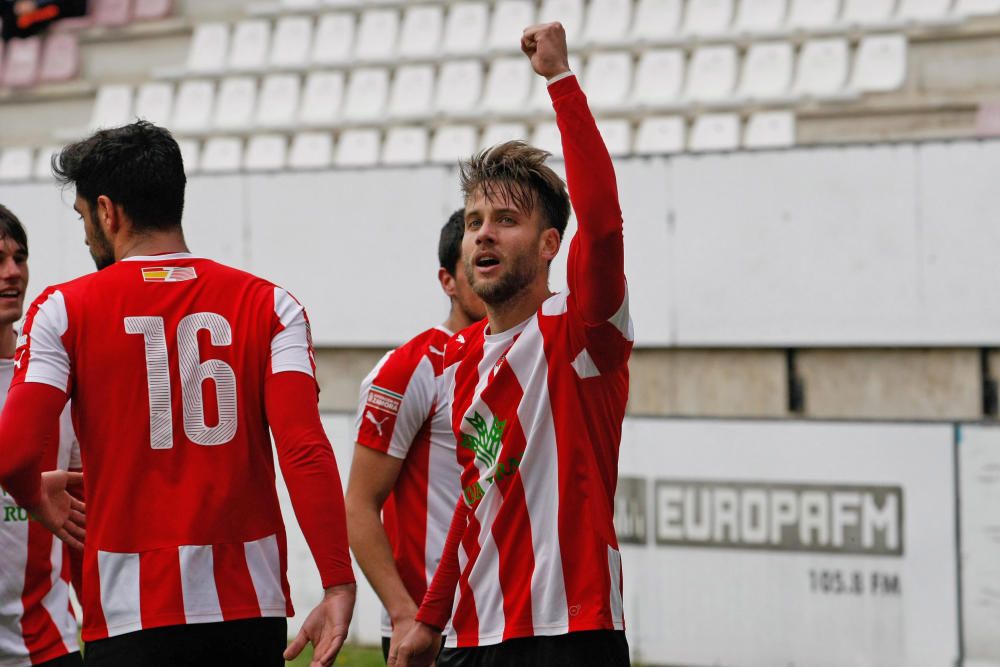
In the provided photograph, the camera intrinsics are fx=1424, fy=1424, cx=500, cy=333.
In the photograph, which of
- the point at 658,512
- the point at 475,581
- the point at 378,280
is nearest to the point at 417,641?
the point at 475,581

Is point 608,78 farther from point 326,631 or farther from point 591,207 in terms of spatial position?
point 326,631

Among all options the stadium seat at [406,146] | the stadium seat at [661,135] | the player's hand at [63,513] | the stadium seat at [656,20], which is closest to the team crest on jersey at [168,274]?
the player's hand at [63,513]

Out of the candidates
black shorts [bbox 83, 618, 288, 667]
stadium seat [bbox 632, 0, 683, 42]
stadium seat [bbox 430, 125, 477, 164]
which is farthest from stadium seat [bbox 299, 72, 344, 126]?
black shorts [bbox 83, 618, 288, 667]

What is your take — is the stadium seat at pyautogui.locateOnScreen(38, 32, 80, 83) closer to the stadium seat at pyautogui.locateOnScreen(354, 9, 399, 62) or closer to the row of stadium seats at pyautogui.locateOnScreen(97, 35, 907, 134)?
the row of stadium seats at pyautogui.locateOnScreen(97, 35, 907, 134)

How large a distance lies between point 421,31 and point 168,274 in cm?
1056

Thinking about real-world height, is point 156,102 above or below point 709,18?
below

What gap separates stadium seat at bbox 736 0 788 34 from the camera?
11984 mm

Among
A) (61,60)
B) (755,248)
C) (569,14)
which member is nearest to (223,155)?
(61,60)

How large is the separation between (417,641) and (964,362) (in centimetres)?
558

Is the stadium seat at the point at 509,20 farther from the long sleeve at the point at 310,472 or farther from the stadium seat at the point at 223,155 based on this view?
the long sleeve at the point at 310,472

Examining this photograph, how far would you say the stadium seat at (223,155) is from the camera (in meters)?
12.9

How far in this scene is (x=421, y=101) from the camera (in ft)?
42.2

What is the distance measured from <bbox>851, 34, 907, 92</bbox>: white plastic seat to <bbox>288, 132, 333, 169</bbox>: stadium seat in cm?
454

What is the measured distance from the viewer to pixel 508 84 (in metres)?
12.6
